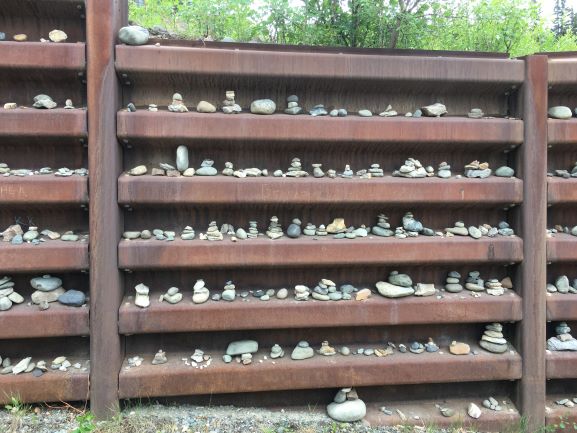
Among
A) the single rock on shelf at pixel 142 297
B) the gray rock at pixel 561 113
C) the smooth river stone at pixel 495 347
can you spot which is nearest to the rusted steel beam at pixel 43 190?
the single rock on shelf at pixel 142 297

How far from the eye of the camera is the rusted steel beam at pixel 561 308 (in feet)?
9.83

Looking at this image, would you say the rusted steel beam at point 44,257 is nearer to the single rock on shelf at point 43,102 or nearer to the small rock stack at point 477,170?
the single rock on shelf at point 43,102

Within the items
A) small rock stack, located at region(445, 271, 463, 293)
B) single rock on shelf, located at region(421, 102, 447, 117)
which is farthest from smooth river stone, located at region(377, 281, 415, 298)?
single rock on shelf, located at region(421, 102, 447, 117)

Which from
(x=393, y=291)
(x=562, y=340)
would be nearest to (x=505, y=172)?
(x=393, y=291)

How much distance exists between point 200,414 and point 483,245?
272cm

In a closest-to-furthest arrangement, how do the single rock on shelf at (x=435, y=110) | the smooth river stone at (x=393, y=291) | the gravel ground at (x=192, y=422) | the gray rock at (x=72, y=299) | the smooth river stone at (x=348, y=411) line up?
the gravel ground at (x=192, y=422) < the gray rock at (x=72, y=299) < the smooth river stone at (x=348, y=411) < the smooth river stone at (x=393, y=291) < the single rock on shelf at (x=435, y=110)

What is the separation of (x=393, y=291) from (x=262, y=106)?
6.22 ft

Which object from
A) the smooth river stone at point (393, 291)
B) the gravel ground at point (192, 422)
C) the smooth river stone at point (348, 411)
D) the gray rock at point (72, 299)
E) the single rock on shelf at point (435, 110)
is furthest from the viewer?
the single rock on shelf at point (435, 110)

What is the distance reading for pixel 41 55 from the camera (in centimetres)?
265

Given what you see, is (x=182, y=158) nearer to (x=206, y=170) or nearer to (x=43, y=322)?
(x=206, y=170)

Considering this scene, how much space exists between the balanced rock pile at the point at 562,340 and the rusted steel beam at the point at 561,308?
13 centimetres

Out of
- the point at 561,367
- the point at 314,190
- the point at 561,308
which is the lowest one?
the point at 561,367

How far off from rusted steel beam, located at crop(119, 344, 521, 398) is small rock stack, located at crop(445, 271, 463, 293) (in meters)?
0.56

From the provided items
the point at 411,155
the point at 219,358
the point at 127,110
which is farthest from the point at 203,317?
the point at 411,155
